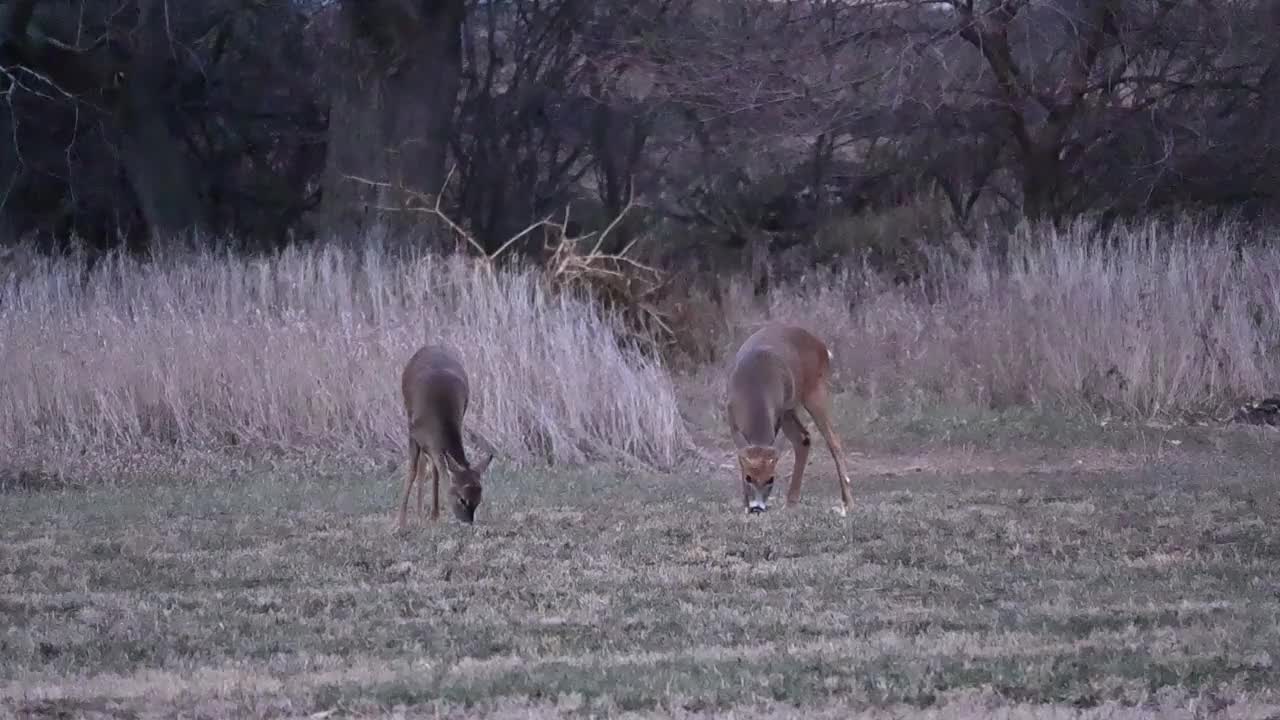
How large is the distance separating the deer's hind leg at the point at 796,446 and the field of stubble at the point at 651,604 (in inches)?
7.0

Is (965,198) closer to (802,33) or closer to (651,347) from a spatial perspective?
(802,33)

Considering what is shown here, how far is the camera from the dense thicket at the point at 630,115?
75.4 ft

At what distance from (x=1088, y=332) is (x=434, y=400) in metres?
7.77

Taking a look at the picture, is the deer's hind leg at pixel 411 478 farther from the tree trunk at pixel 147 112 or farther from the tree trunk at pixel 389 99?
the tree trunk at pixel 147 112

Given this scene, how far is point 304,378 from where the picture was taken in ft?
48.1

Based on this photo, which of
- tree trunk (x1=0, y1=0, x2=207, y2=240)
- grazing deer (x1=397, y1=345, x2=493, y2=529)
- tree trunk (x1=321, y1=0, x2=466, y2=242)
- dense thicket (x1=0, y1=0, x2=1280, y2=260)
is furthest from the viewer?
tree trunk (x1=0, y1=0, x2=207, y2=240)

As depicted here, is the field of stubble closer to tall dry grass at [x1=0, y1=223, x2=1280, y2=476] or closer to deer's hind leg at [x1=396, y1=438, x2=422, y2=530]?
deer's hind leg at [x1=396, y1=438, x2=422, y2=530]

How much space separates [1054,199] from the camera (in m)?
25.3

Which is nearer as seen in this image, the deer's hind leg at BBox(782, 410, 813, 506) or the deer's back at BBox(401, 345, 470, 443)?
the deer's back at BBox(401, 345, 470, 443)

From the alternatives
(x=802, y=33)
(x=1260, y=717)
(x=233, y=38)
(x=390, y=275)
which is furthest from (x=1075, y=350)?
(x=233, y=38)

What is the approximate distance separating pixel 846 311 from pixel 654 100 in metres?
8.98

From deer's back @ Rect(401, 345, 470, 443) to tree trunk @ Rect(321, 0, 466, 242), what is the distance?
34.3 ft

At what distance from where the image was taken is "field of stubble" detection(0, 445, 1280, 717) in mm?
5742

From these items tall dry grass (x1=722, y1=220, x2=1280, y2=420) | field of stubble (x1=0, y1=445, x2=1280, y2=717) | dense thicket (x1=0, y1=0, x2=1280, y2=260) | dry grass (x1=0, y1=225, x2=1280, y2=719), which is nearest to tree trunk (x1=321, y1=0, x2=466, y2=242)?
dense thicket (x1=0, y1=0, x2=1280, y2=260)
